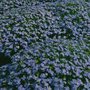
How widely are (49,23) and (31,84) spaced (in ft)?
7.74

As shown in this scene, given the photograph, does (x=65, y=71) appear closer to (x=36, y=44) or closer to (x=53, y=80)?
(x=53, y=80)

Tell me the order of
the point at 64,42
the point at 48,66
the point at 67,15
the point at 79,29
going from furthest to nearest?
1. the point at 67,15
2. the point at 79,29
3. the point at 64,42
4. the point at 48,66

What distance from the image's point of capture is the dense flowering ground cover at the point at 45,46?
5105 millimetres

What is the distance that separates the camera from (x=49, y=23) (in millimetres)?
7016

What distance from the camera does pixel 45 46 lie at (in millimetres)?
6016

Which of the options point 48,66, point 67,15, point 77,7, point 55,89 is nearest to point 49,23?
point 67,15

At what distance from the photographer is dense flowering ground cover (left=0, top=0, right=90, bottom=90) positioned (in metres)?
5.11

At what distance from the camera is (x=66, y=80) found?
5.18m

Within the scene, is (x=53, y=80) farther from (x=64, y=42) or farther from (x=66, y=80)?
(x=64, y=42)

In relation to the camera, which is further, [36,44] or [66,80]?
[36,44]

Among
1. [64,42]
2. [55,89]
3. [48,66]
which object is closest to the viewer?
[55,89]

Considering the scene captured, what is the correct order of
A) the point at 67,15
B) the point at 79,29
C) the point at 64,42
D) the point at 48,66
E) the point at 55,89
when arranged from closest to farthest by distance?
the point at 55,89
the point at 48,66
the point at 64,42
the point at 79,29
the point at 67,15

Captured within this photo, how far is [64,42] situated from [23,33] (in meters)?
0.96

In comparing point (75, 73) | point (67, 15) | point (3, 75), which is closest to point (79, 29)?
point (67, 15)
